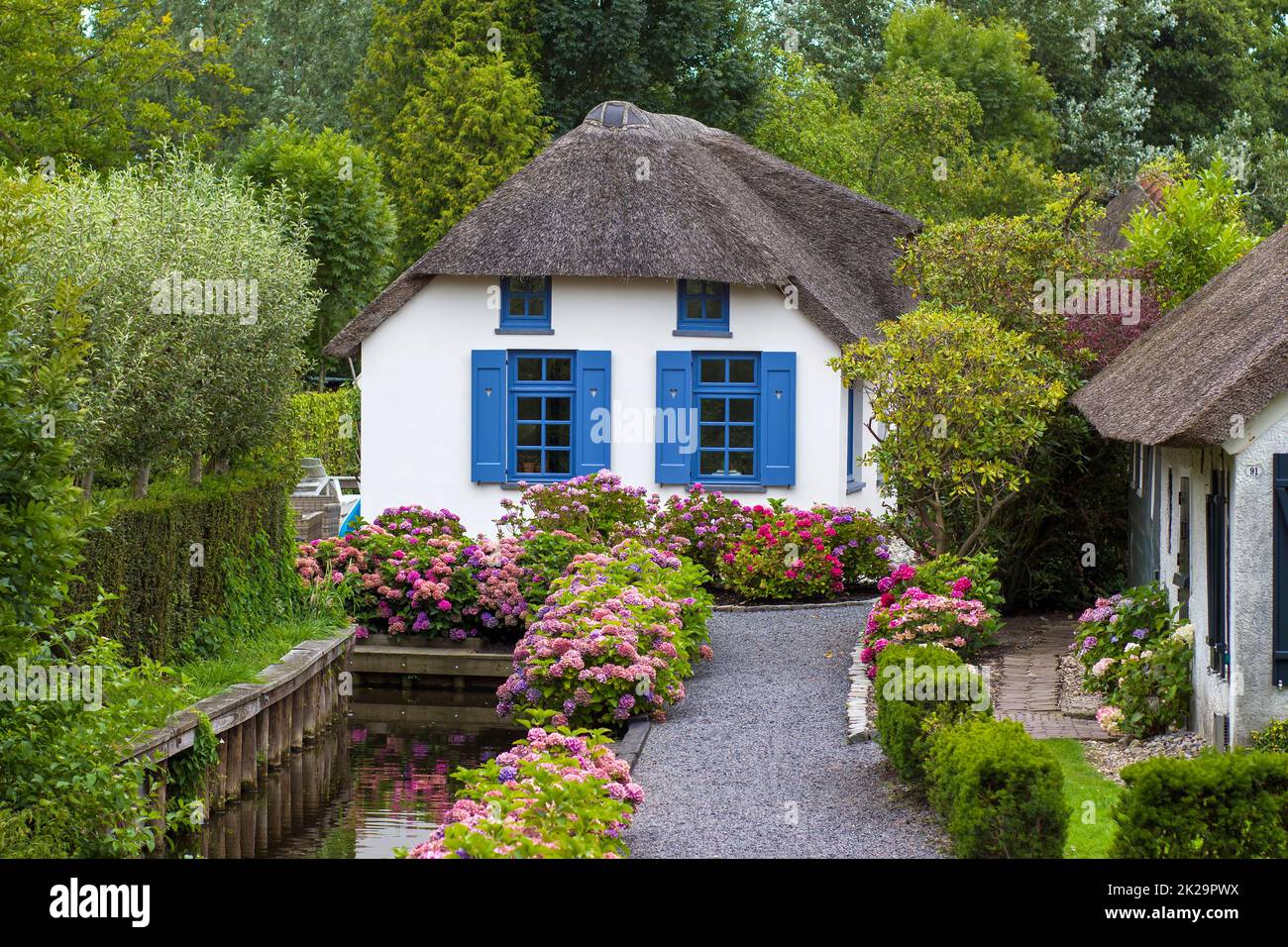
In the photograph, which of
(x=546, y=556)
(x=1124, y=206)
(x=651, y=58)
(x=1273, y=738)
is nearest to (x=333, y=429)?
(x=546, y=556)

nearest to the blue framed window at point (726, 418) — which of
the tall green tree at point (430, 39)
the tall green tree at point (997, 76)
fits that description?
the tall green tree at point (430, 39)

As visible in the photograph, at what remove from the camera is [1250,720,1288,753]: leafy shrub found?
9.98 meters

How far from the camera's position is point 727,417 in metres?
22.2

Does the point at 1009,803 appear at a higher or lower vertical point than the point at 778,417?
lower

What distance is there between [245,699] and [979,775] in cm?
649

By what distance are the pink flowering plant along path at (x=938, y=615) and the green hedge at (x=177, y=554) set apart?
5591mm

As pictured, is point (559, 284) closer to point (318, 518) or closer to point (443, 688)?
point (318, 518)

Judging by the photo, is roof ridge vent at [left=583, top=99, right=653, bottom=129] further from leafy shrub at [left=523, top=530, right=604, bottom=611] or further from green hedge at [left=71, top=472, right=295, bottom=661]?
green hedge at [left=71, top=472, right=295, bottom=661]

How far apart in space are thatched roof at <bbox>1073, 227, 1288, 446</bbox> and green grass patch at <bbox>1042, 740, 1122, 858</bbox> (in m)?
2.16

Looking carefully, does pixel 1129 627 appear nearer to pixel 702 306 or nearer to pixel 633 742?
pixel 633 742

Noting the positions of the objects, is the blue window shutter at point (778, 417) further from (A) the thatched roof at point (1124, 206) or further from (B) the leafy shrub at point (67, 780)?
(B) the leafy shrub at point (67, 780)

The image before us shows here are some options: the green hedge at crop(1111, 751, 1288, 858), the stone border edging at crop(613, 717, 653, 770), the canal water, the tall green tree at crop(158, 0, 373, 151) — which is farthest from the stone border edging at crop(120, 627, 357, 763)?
the tall green tree at crop(158, 0, 373, 151)
